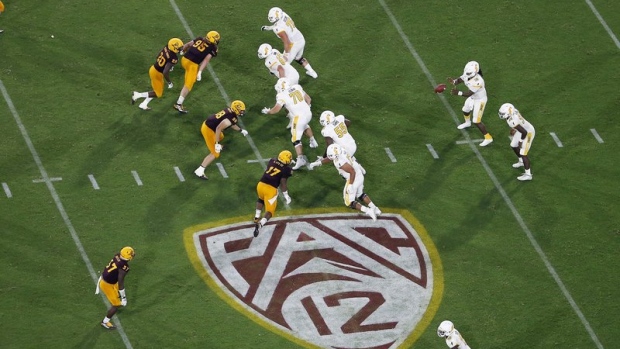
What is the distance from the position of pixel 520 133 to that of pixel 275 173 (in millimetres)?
4395

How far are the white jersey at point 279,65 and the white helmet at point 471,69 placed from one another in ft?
9.78

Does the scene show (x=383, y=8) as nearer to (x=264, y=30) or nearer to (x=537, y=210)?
(x=264, y=30)

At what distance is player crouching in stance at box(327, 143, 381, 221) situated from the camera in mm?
21734

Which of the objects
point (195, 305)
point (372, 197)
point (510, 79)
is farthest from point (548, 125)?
point (195, 305)

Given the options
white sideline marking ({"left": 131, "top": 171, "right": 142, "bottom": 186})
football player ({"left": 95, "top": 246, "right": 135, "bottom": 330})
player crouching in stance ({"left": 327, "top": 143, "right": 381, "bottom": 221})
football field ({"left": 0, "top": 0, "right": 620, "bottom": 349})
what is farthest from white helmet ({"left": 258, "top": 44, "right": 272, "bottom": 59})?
football player ({"left": 95, "top": 246, "right": 135, "bottom": 330})

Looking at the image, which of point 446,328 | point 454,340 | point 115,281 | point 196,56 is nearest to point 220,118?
point 196,56

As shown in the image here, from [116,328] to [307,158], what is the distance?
501cm

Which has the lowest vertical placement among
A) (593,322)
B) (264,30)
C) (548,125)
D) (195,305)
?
(593,322)

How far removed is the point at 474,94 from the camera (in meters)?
23.3

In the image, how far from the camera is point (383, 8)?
85.4ft

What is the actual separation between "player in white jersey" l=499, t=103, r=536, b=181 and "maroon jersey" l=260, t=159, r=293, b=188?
3.93 meters

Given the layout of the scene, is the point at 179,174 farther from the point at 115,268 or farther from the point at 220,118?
the point at 115,268

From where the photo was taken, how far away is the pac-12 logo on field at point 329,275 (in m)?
20.5

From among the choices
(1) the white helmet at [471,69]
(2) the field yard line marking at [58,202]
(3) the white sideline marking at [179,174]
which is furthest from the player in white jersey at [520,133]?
A: (2) the field yard line marking at [58,202]
